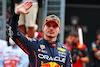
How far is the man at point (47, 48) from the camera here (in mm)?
3281

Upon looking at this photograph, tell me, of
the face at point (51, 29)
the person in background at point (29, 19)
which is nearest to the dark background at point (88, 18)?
the person in background at point (29, 19)

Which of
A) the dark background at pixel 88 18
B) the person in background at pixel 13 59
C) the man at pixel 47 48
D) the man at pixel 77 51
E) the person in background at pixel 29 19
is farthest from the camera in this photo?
the dark background at pixel 88 18

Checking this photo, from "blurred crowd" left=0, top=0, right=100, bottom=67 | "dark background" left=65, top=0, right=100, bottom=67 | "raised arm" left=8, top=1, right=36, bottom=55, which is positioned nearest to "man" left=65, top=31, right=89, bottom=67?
"blurred crowd" left=0, top=0, right=100, bottom=67

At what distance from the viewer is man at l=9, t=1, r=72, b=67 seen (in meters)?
3.28

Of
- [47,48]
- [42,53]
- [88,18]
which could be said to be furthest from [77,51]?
[88,18]

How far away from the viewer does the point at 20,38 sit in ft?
10.5

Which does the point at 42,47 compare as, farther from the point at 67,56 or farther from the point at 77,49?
the point at 77,49

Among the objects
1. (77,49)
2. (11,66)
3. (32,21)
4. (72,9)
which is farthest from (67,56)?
(72,9)

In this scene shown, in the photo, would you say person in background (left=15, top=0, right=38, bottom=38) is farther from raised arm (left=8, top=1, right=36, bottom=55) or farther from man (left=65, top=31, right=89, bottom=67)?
man (left=65, top=31, right=89, bottom=67)

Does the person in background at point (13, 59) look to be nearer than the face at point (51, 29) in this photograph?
No

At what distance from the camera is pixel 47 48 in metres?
3.44

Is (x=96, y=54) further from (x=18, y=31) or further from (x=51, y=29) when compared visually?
(x=18, y=31)

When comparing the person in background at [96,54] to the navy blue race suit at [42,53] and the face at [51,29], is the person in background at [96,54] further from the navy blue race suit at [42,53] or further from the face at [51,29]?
the face at [51,29]

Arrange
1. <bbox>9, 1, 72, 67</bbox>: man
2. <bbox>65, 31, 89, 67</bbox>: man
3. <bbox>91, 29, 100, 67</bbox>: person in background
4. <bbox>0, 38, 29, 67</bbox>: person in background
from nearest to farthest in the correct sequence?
1. <bbox>9, 1, 72, 67</bbox>: man
2. <bbox>0, 38, 29, 67</bbox>: person in background
3. <bbox>65, 31, 89, 67</bbox>: man
4. <bbox>91, 29, 100, 67</bbox>: person in background
